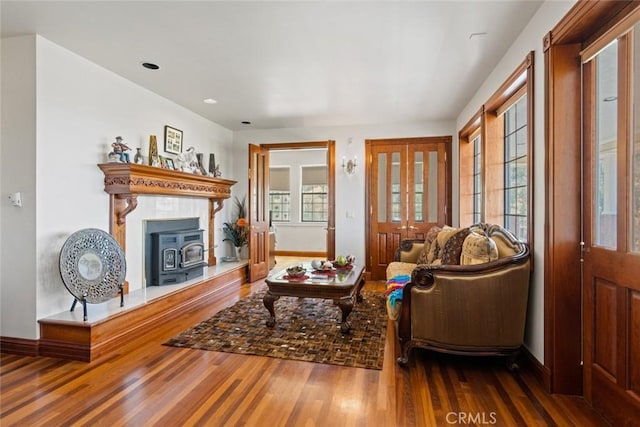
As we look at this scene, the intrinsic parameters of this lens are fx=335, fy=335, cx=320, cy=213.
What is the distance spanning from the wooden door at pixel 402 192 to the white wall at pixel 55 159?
3531 millimetres

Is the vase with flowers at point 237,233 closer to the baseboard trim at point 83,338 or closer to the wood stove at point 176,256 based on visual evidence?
the wood stove at point 176,256

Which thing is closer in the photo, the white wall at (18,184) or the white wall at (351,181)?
the white wall at (18,184)

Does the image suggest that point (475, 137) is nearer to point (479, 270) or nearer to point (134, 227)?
point (479, 270)

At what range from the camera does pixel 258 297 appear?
4445mm

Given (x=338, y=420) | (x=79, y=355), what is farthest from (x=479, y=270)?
(x=79, y=355)

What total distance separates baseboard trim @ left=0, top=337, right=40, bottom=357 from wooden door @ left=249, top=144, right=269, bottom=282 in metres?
2.85

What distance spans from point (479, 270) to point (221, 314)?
107 inches

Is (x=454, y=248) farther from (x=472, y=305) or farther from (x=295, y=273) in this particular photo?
(x=295, y=273)

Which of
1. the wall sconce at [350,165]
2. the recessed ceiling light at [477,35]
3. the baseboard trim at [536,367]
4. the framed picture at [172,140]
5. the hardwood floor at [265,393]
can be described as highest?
the recessed ceiling light at [477,35]

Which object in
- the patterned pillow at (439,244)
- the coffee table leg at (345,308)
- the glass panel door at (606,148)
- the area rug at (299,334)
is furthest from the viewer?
the patterned pillow at (439,244)

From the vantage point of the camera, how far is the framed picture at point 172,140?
14.2 feet

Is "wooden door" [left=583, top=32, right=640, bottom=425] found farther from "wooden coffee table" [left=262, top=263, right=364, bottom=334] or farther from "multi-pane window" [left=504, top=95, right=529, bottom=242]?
"wooden coffee table" [left=262, top=263, right=364, bottom=334]

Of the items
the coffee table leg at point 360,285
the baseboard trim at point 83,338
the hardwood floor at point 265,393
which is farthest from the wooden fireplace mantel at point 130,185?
the coffee table leg at point 360,285

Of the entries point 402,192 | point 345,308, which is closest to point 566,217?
point 345,308
